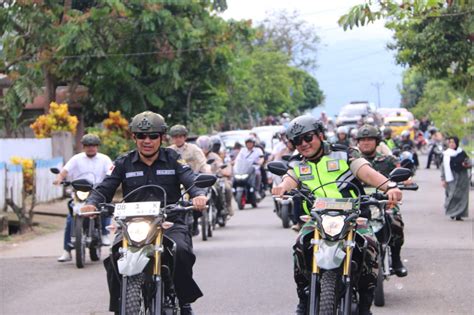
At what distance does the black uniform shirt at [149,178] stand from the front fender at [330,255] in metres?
1.31

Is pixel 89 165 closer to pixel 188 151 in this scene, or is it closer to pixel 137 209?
pixel 188 151

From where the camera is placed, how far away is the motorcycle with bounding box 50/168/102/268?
46.7 ft

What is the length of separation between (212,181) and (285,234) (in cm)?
1076

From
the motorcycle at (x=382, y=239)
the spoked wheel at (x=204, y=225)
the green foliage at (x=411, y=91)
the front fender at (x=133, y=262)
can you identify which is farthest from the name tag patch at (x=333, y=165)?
the green foliage at (x=411, y=91)

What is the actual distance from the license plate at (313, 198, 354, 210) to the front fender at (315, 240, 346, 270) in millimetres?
296

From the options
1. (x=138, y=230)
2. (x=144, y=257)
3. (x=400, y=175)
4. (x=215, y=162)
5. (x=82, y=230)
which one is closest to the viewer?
(x=144, y=257)

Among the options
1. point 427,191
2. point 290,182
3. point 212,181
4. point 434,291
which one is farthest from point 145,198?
point 427,191

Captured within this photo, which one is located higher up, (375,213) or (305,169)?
(305,169)

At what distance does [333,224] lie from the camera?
24.2 feet

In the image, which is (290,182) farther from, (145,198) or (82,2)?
(82,2)

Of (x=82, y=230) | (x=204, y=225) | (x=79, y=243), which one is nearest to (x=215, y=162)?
(x=204, y=225)

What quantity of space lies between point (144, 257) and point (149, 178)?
1.12 m

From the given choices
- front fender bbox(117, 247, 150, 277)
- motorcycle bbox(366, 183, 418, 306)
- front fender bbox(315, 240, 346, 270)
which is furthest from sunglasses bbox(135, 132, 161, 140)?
motorcycle bbox(366, 183, 418, 306)

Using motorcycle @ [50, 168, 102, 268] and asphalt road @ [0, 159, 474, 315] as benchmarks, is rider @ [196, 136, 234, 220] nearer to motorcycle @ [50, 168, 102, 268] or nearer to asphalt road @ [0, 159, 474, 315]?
asphalt road @ [0, 159, 474, 315]
